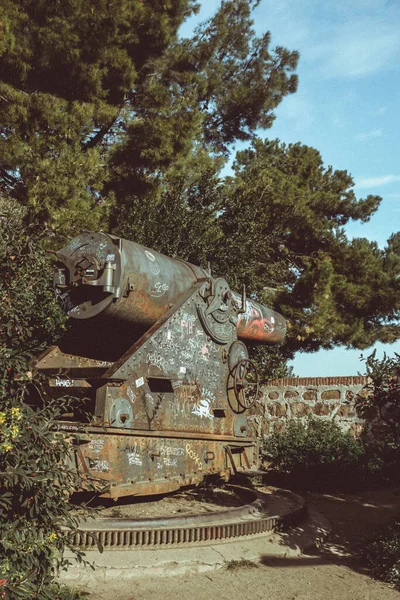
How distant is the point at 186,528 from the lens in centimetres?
538

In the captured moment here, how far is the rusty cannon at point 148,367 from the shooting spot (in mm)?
5451

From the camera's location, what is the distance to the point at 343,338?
1770 cm

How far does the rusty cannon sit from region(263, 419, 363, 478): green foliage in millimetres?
2999

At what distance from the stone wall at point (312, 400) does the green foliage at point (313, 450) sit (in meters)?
0.33

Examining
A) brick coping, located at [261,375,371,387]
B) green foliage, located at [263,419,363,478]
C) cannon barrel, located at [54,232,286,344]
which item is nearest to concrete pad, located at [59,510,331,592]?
cannon barrel, located at [54,232,286,344]

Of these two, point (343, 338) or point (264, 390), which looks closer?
point (264, 390)

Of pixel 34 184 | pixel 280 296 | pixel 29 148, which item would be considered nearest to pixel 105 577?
pixel 34 184

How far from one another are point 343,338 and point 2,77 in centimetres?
1156

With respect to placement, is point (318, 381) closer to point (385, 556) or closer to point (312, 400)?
point (312, 400)

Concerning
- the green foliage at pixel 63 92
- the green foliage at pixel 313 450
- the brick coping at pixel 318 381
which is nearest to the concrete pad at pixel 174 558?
the green foliage at pixel 313 450

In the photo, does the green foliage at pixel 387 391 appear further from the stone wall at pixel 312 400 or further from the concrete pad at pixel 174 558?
the stone wall at pixel 312 400

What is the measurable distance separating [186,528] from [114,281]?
250cm

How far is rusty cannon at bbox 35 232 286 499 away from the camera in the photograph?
545 centimetres

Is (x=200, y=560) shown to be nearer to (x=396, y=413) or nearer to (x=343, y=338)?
(x=396, y=413)
